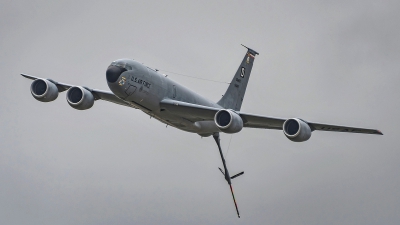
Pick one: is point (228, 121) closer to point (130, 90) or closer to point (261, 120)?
point (261, 120)

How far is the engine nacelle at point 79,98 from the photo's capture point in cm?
5531

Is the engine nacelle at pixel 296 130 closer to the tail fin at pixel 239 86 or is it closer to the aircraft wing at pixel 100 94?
the aircraft wing at pixel 100 94

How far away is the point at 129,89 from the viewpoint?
168 feet

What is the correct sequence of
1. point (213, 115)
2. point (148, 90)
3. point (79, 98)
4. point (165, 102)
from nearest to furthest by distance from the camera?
point (148, 90) → point (165, 102) → point (213, 115) → point (79, 98)

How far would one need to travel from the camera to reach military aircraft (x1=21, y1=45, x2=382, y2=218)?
Result: 5012cm

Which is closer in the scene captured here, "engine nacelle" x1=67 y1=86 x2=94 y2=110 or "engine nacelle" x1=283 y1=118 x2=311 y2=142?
"engine nacelle" x1=283 y1=118 x2=311 y2=142

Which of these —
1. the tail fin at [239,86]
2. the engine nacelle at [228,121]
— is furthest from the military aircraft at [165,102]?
the tail fin at [239,86]

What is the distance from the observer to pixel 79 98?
182ft

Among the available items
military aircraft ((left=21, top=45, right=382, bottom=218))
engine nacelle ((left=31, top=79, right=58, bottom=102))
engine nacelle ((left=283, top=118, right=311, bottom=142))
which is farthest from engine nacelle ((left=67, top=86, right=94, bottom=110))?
engine nacelle ((left=283, top=118, right=311, bottom=142))

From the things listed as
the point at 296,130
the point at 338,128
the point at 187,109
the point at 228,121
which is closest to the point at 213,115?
the point at 187,109

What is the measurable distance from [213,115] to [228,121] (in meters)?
3.73

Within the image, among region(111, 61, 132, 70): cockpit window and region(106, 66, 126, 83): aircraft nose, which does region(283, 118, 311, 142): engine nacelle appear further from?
region(106, 66, 126, 83): aircraft nose

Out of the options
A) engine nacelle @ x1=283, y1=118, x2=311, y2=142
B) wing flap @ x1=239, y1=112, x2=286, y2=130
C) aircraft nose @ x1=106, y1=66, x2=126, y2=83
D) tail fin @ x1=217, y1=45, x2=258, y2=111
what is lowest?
engine nacelle @ x1=283, y1=118, x2=311, y2=142

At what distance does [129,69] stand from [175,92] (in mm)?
5370
